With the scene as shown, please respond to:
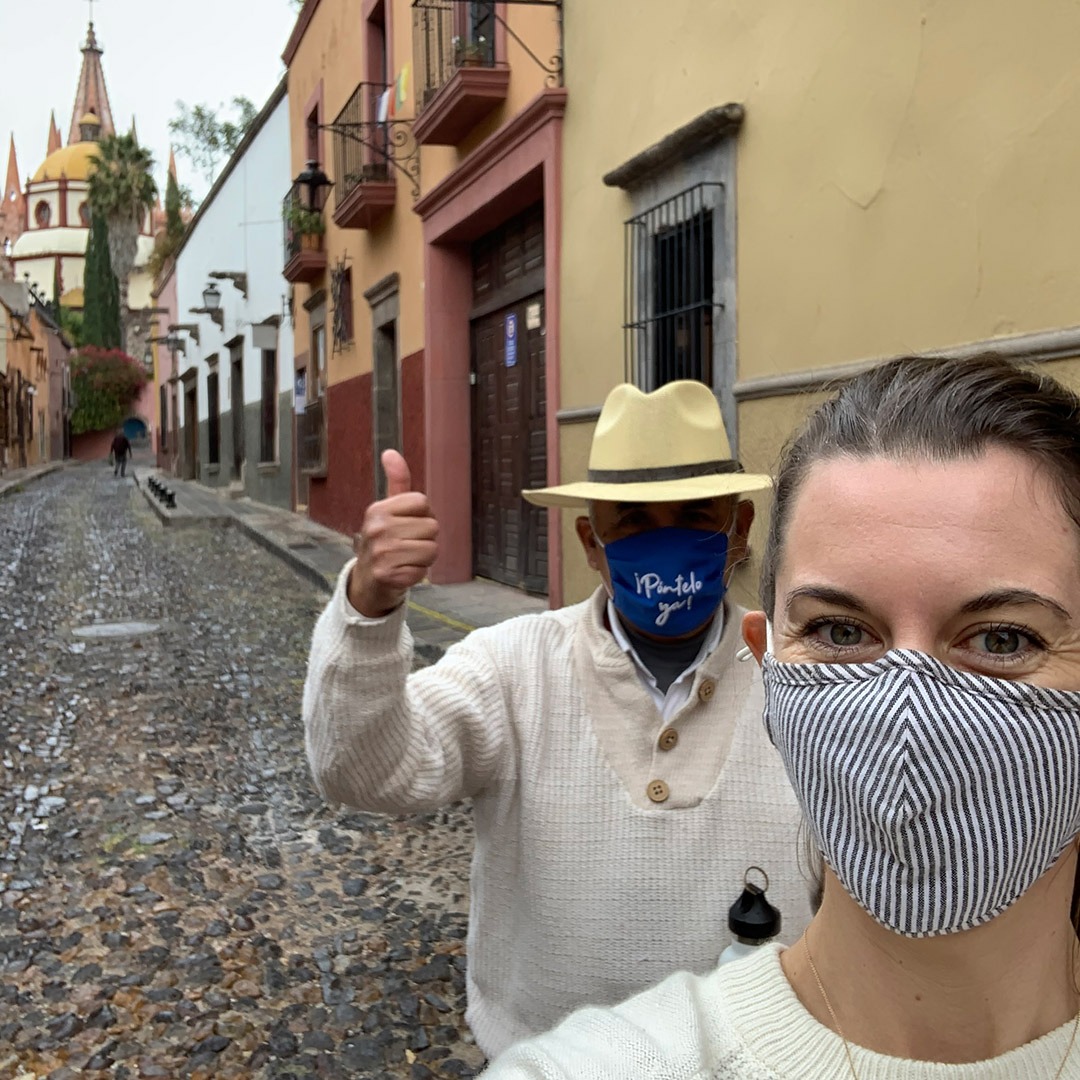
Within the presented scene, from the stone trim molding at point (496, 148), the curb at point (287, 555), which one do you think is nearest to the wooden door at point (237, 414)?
the curb at point (287, 555)

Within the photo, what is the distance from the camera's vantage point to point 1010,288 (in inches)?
172

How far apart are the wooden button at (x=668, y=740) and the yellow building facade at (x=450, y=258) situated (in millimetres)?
6471

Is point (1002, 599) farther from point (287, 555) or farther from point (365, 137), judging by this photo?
point (365, 137)

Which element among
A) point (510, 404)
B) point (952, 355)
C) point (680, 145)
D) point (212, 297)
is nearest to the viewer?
point (952, 355)

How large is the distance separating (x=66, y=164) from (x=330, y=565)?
253 feet

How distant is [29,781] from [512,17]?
6390mm

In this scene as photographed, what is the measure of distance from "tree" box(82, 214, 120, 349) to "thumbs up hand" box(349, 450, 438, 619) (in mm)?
64916

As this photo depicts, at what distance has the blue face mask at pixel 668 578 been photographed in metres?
2.14

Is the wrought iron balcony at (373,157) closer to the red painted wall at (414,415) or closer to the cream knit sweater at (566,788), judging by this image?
the red painted wall at (414,415)

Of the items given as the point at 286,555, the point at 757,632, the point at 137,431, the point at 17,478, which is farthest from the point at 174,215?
the point at 757,632

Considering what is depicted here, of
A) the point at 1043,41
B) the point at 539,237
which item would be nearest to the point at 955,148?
the point at 1043,41

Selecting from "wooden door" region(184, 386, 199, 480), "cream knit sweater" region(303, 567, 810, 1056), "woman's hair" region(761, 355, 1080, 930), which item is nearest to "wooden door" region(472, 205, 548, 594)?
"cream knit sweater" region(303, 567, 810, 1056)

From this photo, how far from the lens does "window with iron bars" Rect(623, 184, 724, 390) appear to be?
6.55m

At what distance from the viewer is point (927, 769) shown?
3.43 feet
